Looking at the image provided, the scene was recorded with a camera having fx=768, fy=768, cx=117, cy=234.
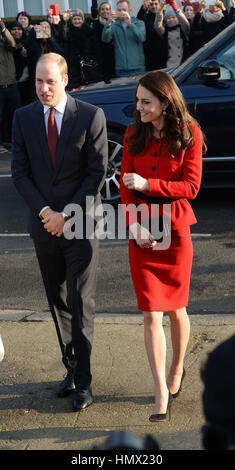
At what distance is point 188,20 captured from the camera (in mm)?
14422

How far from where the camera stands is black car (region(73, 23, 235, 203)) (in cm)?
871

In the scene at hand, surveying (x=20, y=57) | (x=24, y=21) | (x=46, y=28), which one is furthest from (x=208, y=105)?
(x=24, y=21)

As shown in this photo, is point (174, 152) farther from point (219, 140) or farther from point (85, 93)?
point (85, 93)

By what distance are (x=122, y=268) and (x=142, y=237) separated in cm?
300

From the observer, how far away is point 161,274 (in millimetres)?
4098

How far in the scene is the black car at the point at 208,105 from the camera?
8.71 m

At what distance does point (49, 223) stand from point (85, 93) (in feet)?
17.8

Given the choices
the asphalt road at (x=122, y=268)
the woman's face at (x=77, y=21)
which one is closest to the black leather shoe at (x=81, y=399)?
the asphalt road at (x=122, y=268)

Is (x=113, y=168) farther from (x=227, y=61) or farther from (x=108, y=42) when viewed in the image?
(x=108, y=42)

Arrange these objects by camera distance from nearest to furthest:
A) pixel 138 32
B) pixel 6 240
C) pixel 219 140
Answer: pixel 6 240
pixel 219 140
pixel 138 32

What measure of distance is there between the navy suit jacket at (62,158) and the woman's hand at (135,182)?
0.83 ft

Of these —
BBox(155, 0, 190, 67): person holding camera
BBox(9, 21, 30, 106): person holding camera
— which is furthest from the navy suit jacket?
A: BBox(9, 21, 30, 106): person holding camera

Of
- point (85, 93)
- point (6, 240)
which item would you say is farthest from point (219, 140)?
point (6, 240)

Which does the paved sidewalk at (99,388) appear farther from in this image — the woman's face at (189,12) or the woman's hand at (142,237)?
the woman's face at (189,12)
